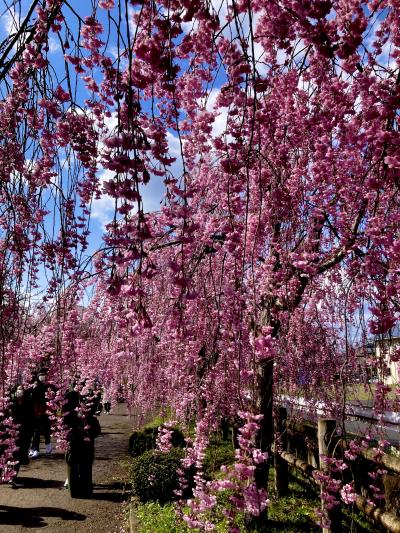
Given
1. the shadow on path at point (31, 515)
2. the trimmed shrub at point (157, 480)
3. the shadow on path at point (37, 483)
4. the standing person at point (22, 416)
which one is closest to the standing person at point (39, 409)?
the standing person at point (22, 416)

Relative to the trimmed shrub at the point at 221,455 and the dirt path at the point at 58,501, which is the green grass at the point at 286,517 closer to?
the dirt path at the point at 58,501

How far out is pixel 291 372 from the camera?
20.8ft

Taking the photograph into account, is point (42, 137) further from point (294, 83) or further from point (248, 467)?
point (248, 467)

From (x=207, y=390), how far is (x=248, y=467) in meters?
2.40

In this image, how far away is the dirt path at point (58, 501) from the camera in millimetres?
5918

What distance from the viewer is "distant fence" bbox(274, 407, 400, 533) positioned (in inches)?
157

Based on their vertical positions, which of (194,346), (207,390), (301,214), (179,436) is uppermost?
(301,214)

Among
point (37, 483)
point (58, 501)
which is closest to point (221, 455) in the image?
point (58, 501)

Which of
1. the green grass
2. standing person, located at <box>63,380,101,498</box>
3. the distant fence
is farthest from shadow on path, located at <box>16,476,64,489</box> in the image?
the distant fence

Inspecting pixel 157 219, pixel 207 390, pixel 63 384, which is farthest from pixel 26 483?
pixel 157 219

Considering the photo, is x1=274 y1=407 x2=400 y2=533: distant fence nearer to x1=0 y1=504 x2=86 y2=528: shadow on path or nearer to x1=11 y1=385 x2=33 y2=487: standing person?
x1=0 y1=504 x2=86 y2=528: shadow on path

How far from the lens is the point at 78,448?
726 centimetres

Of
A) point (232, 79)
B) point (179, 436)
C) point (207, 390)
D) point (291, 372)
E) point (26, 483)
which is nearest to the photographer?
point (232, 79)

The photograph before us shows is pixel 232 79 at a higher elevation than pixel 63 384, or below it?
higher
